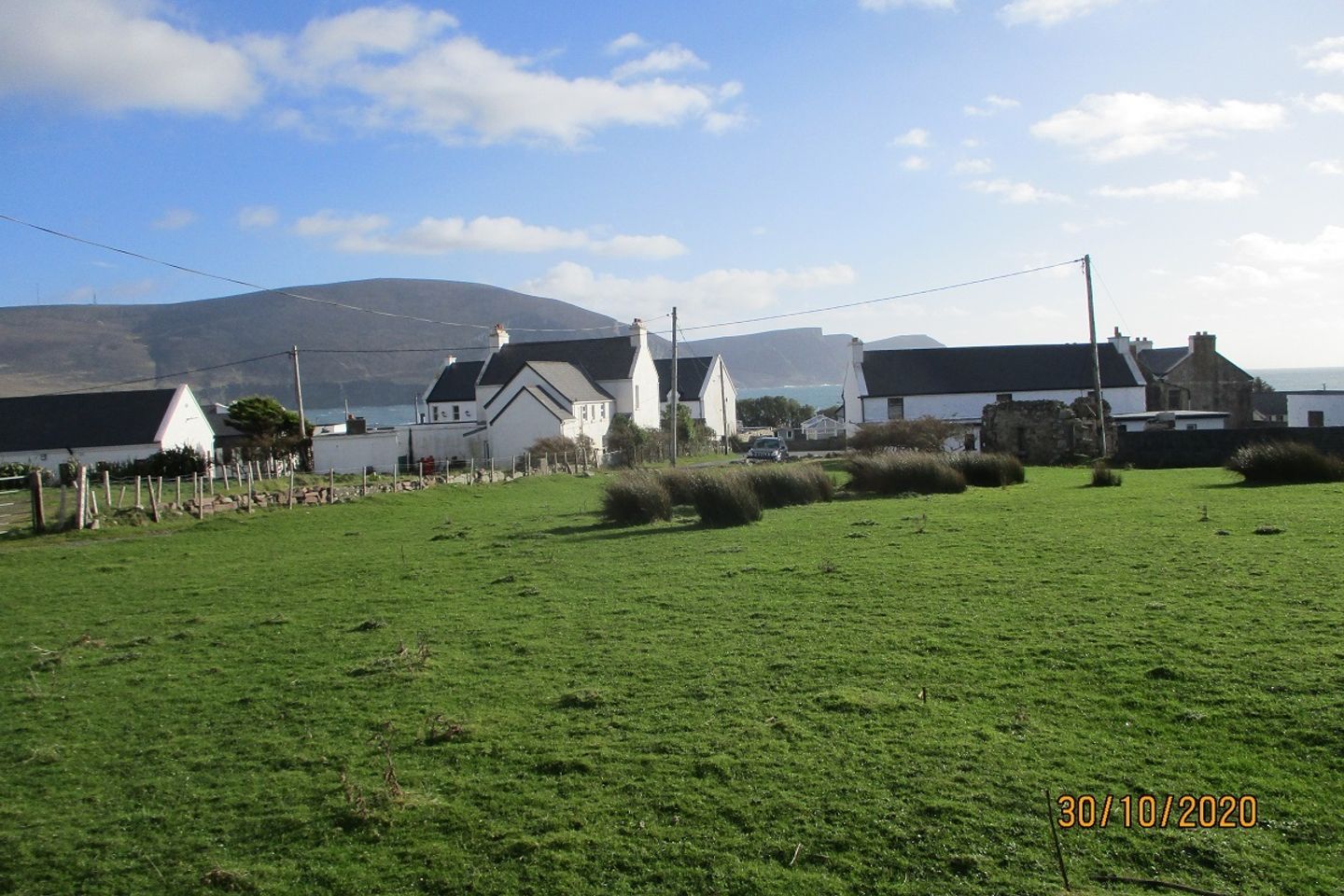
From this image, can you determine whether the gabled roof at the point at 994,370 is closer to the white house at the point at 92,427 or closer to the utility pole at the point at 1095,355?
the utility pole at the point at 1095,355

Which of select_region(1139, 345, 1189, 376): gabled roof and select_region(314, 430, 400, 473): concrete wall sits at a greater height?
select_region(1139, 345, 1189, 376): gabled roof

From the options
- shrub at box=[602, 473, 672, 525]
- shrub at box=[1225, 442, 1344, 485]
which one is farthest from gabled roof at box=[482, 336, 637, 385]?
shrub at box=[1225, 442, 1344, 485]

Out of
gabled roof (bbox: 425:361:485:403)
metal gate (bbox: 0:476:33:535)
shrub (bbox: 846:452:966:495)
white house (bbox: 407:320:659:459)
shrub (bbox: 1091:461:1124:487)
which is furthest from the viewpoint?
gabled roof (bbox: 425:361:485:403)

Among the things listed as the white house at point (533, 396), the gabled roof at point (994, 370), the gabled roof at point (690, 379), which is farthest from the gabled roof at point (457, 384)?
the gabled roof at point (994, 370)

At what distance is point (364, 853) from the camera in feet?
18.8

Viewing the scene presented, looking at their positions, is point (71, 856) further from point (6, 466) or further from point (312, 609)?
point (6, 466)

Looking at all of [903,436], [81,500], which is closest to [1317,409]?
[903,436]

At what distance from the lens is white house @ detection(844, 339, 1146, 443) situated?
2399 inches

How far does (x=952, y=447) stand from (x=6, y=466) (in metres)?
45.2

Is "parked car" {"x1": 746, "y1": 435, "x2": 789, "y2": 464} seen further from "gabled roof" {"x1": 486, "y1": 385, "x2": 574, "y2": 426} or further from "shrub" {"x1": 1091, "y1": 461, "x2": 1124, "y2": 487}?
"shrub" {"x1": 1091, "y1": 461, "x2": 1124, "y2": 487}

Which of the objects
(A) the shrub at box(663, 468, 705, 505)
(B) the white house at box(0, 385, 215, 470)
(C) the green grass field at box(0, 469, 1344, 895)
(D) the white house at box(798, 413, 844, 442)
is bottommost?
(C) the green grass field at box(0, 469, 1344, 895)

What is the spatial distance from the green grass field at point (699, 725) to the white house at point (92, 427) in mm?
41257

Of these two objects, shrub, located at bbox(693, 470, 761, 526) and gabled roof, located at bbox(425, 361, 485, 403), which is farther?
gabled roof, located at bbox(425, 361, 485, 403)

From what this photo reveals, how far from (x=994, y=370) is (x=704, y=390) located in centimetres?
2404
